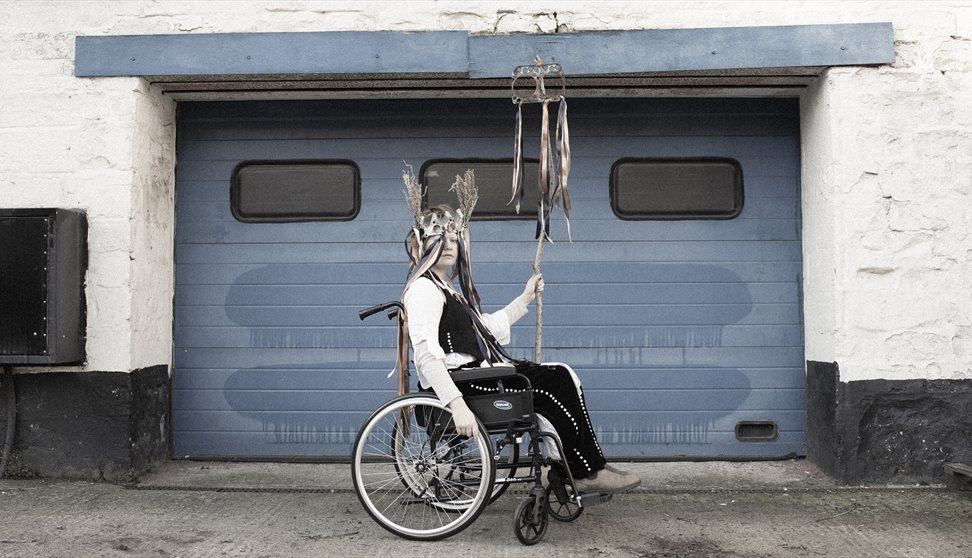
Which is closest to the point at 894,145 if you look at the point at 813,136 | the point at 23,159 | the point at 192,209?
the point at 813,136

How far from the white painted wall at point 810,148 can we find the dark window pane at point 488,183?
97 centimetres

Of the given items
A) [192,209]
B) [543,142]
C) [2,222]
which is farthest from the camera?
[192,209]

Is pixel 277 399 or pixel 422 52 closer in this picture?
pixel 422 52

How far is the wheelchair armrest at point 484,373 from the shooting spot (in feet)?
15.6

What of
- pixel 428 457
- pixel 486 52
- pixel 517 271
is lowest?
pixel 428 457

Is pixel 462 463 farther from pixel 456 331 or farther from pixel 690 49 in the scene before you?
pixel 690 49

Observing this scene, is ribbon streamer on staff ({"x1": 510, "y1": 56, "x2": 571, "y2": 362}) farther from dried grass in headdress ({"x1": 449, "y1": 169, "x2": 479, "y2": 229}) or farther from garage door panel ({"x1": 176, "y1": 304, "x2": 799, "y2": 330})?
garage door panel ({"x1": 176, "y1": 304, "x2": 799, "y2": 330})

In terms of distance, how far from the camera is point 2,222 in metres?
5.98

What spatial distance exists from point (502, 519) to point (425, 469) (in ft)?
2.05

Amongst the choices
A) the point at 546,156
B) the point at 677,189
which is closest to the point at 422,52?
the point at 546,156

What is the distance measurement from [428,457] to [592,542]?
89 cm

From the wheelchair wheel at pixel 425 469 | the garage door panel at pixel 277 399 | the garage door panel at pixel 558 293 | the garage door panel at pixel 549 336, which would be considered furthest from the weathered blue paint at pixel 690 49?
the wheelchair wheel at pixel 425 469

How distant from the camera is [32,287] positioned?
5.93 metres

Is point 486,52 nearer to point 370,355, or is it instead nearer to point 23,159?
point 370,355
